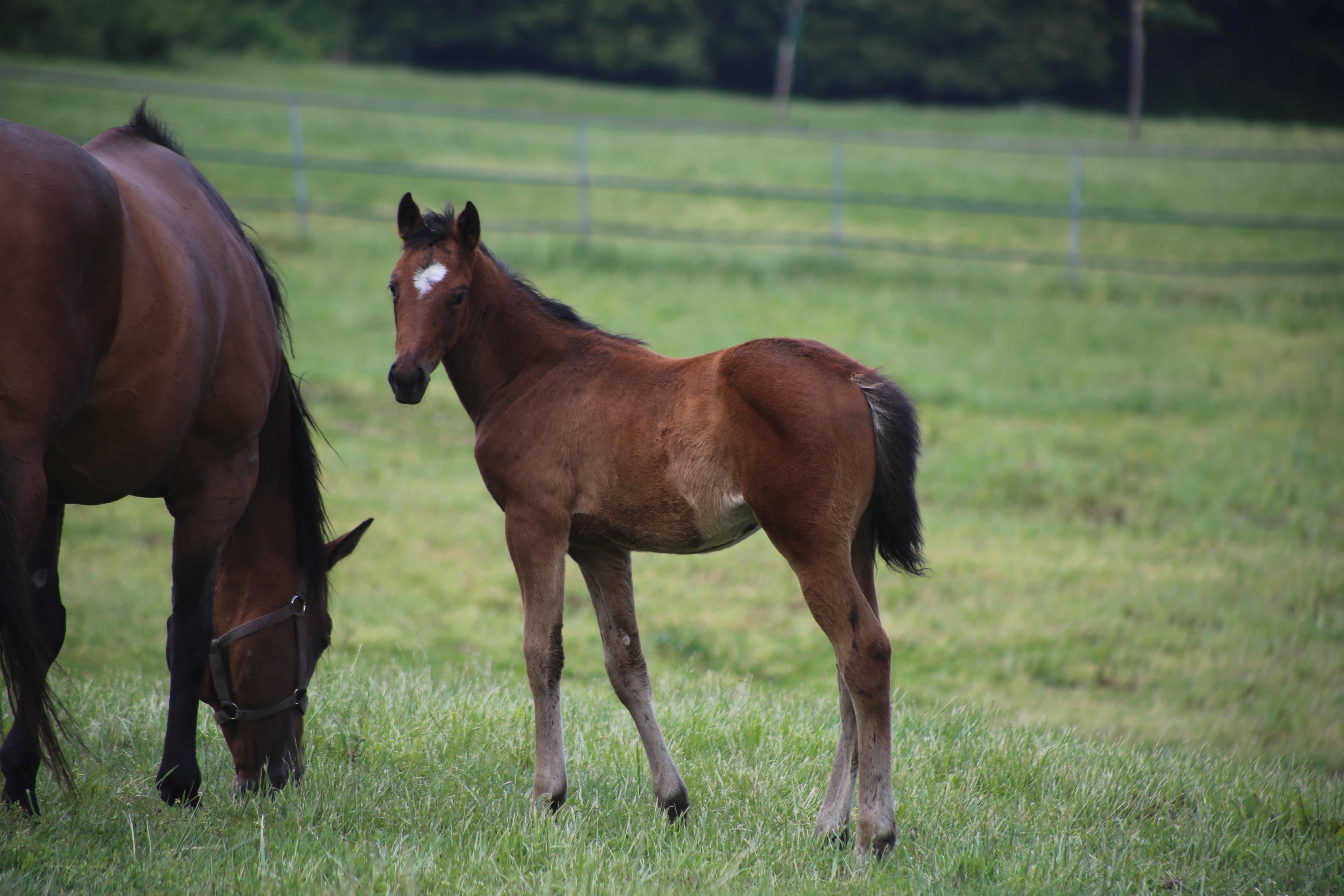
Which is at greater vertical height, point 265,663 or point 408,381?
point 408,381

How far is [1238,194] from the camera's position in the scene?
21.0 m

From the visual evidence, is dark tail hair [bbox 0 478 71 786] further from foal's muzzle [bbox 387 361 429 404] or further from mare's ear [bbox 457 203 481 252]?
mare's ear [bbox 457 203 481 252]

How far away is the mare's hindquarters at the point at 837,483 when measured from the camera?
9.65 ft

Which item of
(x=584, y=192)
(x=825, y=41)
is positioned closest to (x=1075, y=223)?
(x=584, y=192)

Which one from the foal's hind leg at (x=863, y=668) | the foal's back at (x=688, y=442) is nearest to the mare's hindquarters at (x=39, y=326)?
the foal's back at (x=688, y=442)

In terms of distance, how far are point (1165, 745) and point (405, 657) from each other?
4.21 m

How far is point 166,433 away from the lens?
312 centimetres

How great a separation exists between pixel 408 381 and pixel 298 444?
1.04 metres

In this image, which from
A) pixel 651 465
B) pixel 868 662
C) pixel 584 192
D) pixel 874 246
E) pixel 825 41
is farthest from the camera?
pixel 825 41

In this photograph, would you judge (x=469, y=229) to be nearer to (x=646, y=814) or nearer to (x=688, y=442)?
(x=688, y=442)

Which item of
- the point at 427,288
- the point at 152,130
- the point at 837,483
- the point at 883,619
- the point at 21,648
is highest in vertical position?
the point at 152,130

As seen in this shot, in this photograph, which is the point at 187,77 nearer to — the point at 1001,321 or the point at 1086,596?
the point at 1001,321

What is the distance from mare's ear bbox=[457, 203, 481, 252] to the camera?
10.6 ft

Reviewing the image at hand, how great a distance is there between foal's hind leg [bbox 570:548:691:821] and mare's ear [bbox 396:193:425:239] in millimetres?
1152
